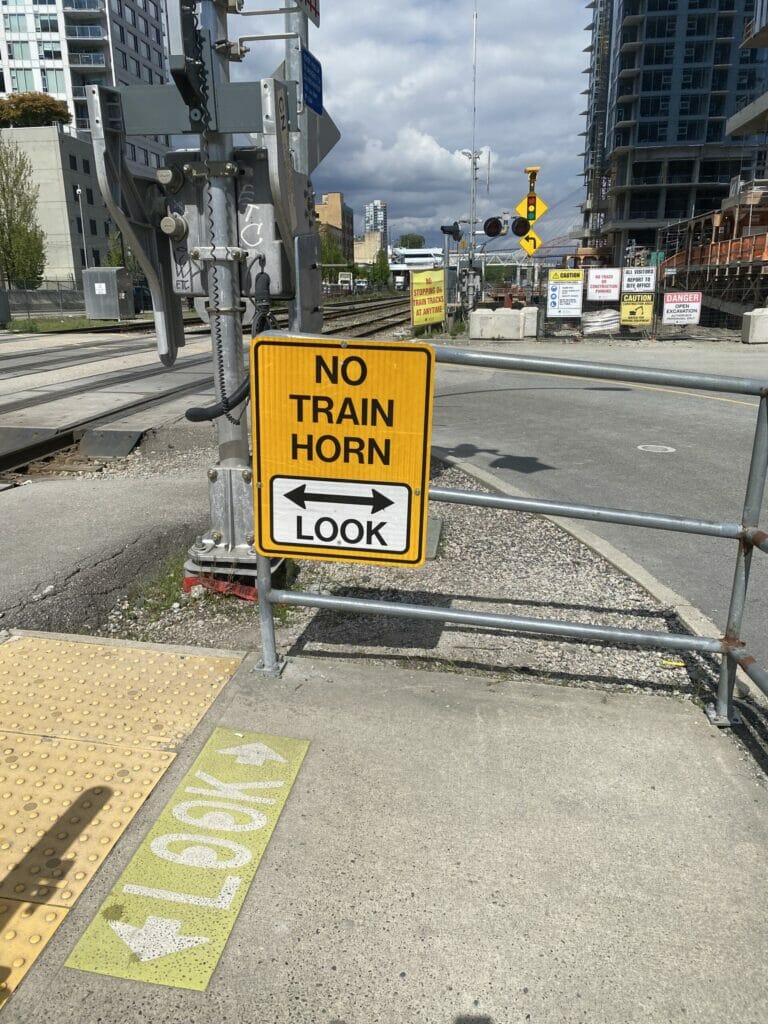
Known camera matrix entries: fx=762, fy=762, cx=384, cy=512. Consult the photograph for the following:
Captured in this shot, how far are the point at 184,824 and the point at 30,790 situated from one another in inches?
23.7

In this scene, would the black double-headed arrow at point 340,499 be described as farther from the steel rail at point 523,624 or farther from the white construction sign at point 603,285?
the white construction sign at point 603,285

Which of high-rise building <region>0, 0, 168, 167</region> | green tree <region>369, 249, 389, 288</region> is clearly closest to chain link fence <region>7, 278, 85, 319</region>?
high-rise building <region>0, 0, 168, 167</region>

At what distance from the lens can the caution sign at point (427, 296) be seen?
2156cm

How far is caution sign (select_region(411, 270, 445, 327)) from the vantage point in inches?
849

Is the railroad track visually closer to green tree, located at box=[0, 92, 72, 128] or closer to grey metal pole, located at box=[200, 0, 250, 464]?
grey metal pole, located at box=[200, 0, 250, 464]

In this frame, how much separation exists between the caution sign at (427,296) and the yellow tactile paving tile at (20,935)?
67.4 feet

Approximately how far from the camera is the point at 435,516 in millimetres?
5891

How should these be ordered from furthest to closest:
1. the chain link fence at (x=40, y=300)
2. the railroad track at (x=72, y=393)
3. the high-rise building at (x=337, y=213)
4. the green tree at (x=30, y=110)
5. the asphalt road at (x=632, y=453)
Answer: the high-rise building at (x=337, y=213) < the green tree at (x=30, y=110) < the chain link fence at (x=40, y=300) < the railroad track at (x=72, y=393) < the asphalt road at (x=632, y=453)

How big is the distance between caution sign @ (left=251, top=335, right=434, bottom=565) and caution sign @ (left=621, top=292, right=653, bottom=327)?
73.1 ft

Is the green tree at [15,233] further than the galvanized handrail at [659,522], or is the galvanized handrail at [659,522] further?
the green tree at [15,233]

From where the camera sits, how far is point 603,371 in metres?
3.08

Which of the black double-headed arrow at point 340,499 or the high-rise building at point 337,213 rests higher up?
the high-rise building at point 337,213

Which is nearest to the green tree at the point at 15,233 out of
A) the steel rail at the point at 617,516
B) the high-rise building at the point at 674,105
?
the steel rail at the point at 617,516

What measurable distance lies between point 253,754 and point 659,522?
6.01ft
